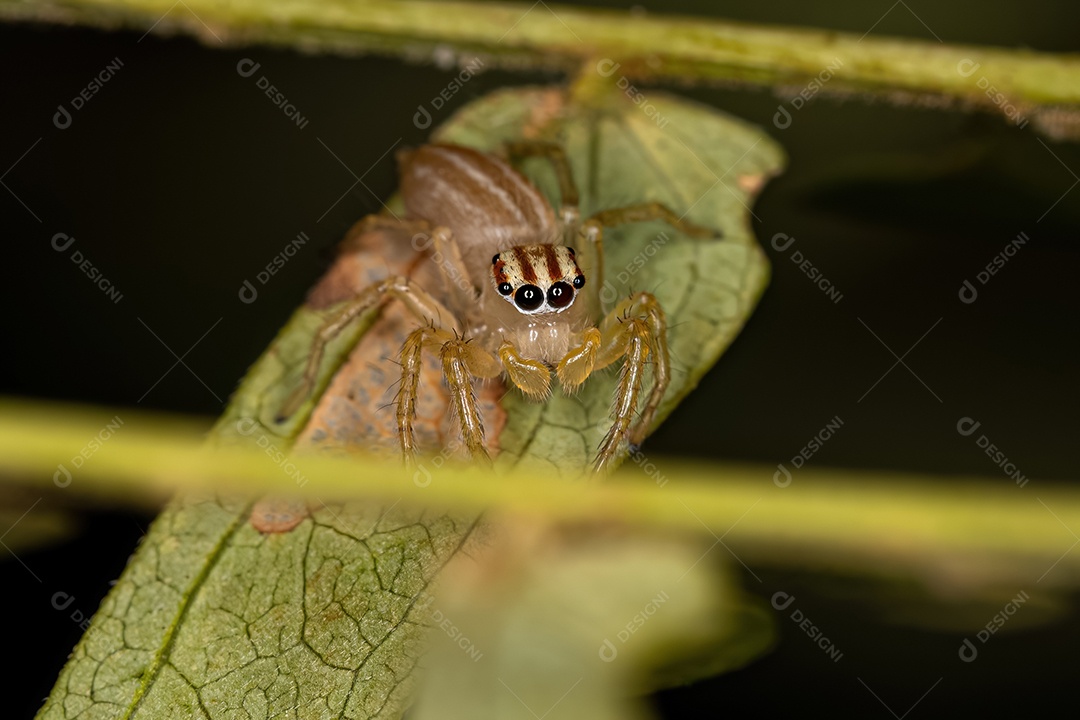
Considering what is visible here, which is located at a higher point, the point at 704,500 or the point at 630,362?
the point at 630,362

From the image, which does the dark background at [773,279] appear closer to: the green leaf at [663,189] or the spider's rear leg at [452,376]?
the green leaf at [663,189]

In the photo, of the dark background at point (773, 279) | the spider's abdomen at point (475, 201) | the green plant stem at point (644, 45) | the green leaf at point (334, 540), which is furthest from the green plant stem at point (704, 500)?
the green plant stem at point (644, 45)

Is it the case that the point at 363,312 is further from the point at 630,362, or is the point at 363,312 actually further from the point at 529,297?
the point at 630,362

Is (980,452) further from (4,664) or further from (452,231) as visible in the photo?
(4,664)

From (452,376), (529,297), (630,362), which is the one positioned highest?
(529,297)

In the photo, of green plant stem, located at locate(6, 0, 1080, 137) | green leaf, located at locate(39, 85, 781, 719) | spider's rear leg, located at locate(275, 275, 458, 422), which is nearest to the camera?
green leaf, located at locate(39, 85, 781, 719)

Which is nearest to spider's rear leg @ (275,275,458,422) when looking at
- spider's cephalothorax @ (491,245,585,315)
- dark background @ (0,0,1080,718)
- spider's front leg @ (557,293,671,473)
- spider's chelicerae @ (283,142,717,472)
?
spider's chelicerae @ (283,142,717,472)

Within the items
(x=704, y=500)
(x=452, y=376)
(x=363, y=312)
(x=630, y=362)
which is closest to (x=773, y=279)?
(x=630, y=362)

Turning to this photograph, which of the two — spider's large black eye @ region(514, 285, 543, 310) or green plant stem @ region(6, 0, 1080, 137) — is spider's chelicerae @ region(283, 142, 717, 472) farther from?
green plant stem @ region(6, 0, 1080, 137)
